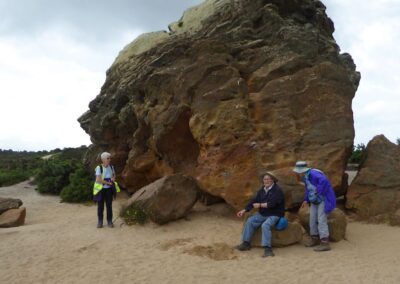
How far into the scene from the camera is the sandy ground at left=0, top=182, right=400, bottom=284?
8562mm

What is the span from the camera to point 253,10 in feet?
52.1

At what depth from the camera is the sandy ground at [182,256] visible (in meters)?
8.56

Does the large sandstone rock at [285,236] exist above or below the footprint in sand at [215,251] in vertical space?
above

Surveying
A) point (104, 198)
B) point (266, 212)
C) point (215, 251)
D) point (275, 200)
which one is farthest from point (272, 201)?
point (104, 198)

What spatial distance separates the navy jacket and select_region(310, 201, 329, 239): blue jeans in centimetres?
80

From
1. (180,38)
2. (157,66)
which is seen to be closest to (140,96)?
(157,66)

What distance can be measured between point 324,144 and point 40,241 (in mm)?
8822

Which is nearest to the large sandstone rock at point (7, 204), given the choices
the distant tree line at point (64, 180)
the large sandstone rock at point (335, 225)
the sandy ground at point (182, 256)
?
the sandy ground at point (182, 256)

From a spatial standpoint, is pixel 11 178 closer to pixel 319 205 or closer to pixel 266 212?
pixel 266 212

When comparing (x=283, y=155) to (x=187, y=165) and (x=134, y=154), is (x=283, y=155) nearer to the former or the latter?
(x=187, y=165)

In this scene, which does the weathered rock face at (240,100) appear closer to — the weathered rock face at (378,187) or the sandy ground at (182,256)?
the weathered rock face at (378,187)

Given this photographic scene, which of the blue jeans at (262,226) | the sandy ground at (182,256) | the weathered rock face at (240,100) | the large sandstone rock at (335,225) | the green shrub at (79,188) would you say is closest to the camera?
the sandy ground at (182,256)

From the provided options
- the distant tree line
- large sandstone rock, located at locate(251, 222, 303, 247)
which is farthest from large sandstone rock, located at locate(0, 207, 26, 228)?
large sandstone rock, located at locate(251, 222, 303, 247)

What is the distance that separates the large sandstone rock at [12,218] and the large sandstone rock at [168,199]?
14.5 feet
